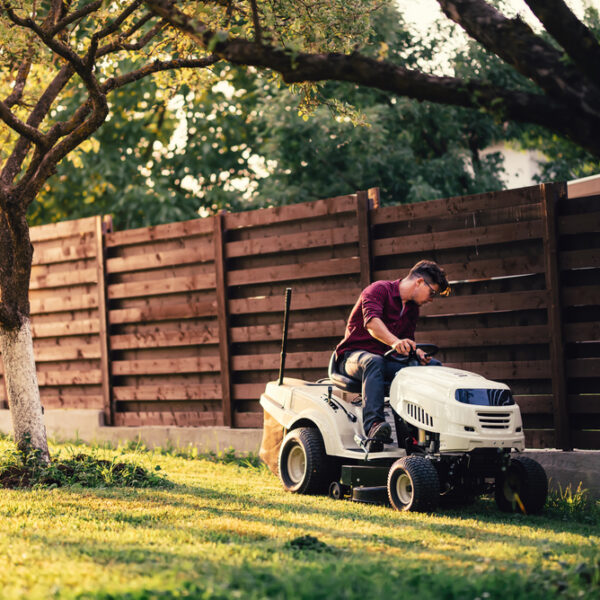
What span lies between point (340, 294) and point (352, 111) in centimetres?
168

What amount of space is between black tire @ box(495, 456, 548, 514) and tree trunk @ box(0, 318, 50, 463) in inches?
157

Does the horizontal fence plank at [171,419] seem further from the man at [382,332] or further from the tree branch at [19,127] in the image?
the tree branch at [19,127]

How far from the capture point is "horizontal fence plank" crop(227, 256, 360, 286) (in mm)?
8812

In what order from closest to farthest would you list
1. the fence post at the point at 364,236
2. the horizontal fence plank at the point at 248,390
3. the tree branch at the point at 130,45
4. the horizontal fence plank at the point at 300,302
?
the tree branch at the point at 130,45, the fence post at the point at 364,236, the horizontal fence plank at the point at 300,302, the horizontal fence plank at the point at 248,390

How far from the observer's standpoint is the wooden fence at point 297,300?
7285mm

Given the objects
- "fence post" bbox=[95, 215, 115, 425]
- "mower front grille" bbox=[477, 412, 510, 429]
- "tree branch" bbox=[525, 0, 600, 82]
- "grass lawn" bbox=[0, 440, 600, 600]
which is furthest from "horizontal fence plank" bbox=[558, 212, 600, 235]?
"fence post" bbox=[95, 215, 115, 425]

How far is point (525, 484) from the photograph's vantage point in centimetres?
636

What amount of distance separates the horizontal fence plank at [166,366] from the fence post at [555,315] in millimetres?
3935

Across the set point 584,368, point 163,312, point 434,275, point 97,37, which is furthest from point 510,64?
point 163,312

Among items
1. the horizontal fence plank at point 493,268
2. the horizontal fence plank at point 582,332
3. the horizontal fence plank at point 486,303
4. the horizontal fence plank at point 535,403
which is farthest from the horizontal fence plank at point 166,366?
the horizontal fence plank at point 582,332

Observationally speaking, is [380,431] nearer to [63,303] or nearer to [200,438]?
[200,438]

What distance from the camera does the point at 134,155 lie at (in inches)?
853

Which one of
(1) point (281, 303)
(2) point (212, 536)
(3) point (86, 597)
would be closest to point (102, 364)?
(1) point (281, 303)

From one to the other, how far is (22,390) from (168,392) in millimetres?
2518
